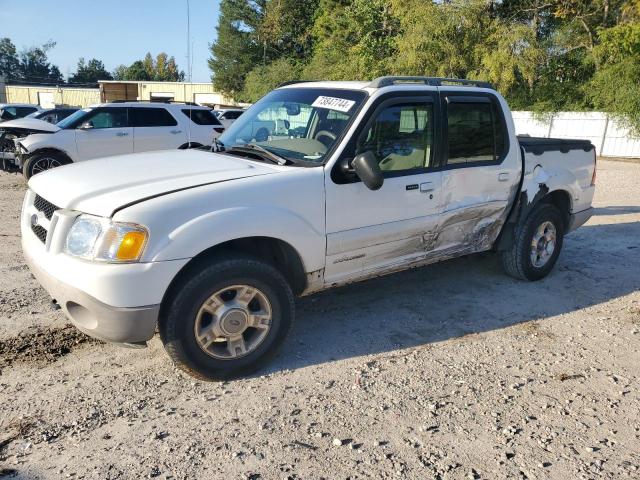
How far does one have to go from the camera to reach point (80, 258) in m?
3.11

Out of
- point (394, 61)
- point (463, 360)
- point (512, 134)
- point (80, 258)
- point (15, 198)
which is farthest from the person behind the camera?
point (394, 61)

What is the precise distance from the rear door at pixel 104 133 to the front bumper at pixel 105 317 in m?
8.55

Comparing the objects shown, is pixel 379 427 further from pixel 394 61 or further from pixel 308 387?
pixel 394 61

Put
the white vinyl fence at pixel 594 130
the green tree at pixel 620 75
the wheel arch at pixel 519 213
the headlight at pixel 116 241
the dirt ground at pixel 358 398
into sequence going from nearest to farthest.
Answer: the dirt ground at pixel 358 398
the headlight at pixel 116 241
the wheel arch at pixel 519 213
the green tree at pixel 620 75
the white vinyl fence at pixel 594 130

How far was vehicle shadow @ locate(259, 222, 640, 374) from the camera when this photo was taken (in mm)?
4188

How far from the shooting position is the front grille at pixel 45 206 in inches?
138

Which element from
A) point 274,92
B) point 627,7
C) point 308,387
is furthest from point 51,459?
point 627,7

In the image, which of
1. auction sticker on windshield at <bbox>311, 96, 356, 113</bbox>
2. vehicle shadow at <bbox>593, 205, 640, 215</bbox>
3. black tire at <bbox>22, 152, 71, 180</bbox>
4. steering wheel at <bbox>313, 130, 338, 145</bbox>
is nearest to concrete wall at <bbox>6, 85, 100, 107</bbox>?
black tire at <bbox>22, 152, 71, 180</bbox>

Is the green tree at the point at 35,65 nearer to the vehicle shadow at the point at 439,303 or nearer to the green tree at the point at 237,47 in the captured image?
the green tree at the point at 237,47

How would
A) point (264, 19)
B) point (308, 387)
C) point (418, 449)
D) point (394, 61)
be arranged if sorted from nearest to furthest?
point (418, 449), point (308, 387), point (394, 61), point (264, 19)

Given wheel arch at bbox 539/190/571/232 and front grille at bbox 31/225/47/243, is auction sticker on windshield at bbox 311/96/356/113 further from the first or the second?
wheel arch at bbox 539/190/571/232

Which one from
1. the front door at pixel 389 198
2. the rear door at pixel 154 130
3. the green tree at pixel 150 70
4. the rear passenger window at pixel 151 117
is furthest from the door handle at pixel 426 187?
the green tree at pixel 150 70

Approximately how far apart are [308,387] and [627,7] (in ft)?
94.6

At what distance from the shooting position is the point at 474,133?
4754 millimetres
